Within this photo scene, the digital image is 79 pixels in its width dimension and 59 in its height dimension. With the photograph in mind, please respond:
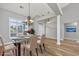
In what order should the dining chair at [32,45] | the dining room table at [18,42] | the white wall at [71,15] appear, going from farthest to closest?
the dining chair at [32,45], the dining room table at [18,42], the white wall at [71,15]

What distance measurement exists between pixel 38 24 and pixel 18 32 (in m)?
0.45

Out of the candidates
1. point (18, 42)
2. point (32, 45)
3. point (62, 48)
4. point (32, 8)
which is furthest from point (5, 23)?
point (62, 48)

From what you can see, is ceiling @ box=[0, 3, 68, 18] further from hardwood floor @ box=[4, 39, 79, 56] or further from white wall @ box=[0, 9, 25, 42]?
→ hardwood floor @ box=[4, 39, 79, 56]

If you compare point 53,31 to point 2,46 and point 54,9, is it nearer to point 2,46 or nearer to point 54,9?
point 54,9

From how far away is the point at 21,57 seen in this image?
2.70 meters

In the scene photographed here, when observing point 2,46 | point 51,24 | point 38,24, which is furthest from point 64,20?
point 2,46

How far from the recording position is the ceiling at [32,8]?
264 centimetres

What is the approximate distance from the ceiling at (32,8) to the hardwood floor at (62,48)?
1.99 ft

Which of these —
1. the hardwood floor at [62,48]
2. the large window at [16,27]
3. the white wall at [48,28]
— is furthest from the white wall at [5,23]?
the hardwood floor at [62,48]

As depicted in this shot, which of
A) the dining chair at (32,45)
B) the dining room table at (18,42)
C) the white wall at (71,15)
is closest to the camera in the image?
the white wall at (71,15)

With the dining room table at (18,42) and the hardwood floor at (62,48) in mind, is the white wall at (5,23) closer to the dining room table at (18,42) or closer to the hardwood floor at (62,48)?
the dining room table at (18,42)

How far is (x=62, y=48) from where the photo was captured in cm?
263

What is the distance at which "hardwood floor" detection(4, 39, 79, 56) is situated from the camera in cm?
260

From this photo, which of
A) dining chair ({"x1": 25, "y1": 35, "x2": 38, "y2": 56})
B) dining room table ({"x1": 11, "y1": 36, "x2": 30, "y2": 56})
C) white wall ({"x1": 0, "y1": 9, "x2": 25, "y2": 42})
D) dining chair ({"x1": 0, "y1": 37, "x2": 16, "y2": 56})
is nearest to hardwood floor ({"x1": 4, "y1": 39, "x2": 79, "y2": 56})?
dining chair ({"x1": 25, "y1": 35, "x2": 38, "y2": 56})
